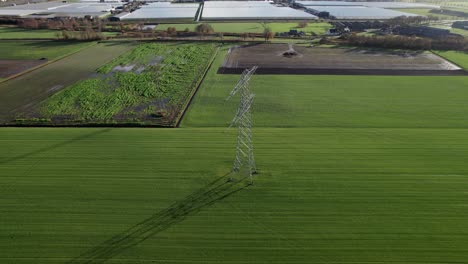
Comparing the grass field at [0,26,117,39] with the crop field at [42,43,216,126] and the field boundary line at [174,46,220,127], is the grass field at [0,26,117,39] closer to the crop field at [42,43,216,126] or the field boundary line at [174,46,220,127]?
the crop field at [42,43,216,126]

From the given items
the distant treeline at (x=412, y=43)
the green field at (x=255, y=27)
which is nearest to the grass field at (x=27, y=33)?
the green field at (x=255, y=27)

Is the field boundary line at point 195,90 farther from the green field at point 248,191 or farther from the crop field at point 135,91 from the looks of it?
the green field at point 248,191

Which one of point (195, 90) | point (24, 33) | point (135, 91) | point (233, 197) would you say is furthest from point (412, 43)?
point (24, 33)

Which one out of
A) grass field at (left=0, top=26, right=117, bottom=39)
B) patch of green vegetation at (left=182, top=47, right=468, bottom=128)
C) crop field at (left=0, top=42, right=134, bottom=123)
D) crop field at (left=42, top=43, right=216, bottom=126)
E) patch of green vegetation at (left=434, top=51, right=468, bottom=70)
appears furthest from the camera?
grass field at (left=0, top=26, right=117, bottom=39)

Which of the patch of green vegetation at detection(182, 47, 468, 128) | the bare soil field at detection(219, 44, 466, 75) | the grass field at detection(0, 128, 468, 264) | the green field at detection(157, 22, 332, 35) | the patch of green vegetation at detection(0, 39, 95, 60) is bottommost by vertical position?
the grass field at detection(0, 128, 468, 264)

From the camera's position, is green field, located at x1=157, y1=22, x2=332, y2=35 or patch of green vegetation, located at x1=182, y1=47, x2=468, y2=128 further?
green field, located at x1=157, y1=22, x2=332, y2=35

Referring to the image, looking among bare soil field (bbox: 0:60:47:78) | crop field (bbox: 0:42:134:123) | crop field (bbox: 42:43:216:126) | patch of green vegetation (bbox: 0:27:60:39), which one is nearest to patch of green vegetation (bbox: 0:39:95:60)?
crop field (bbox: 0:42:134:123)
